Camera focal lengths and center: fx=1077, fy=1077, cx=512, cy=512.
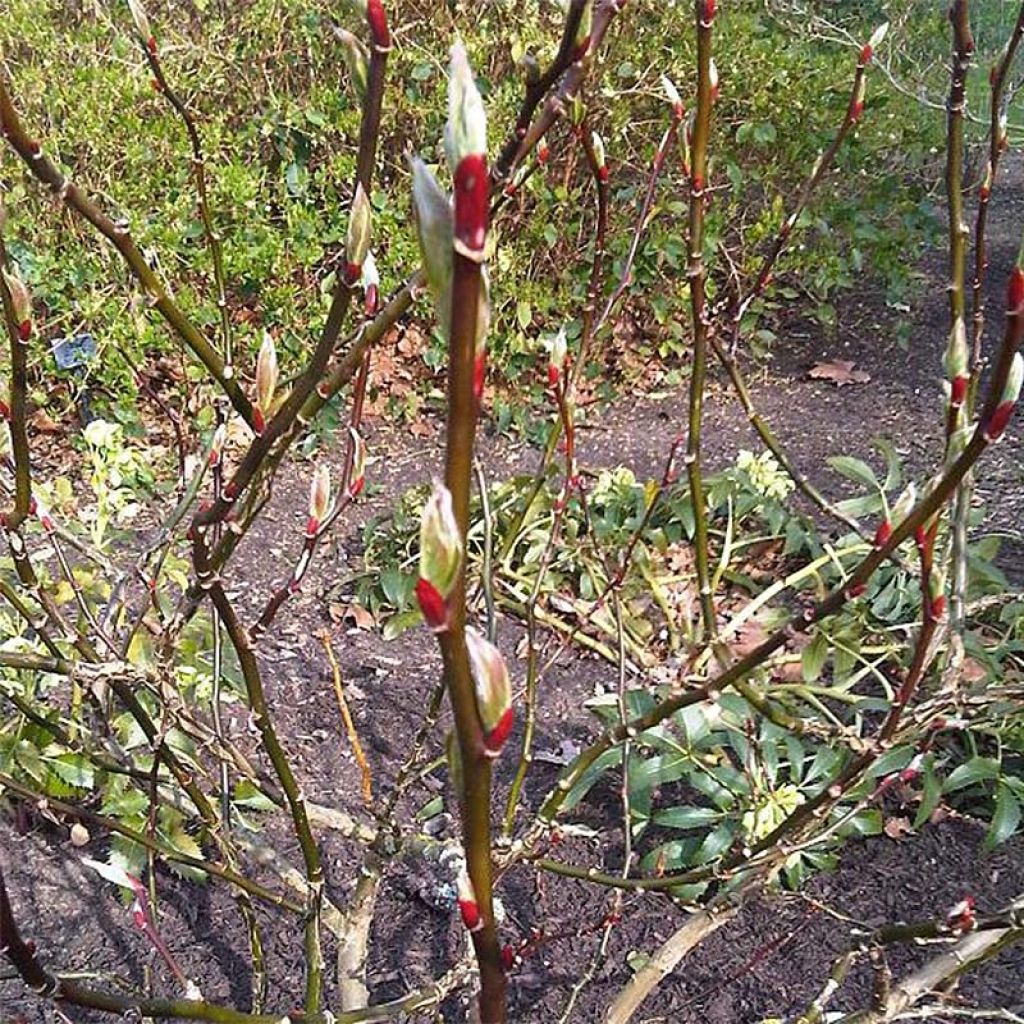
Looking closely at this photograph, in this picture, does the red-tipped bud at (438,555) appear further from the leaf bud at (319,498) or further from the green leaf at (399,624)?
the green leaf at (399,624)

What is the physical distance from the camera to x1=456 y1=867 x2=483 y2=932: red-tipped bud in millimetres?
597

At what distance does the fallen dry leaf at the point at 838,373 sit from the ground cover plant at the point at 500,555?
0.25m

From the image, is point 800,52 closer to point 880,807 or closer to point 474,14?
point 474,14

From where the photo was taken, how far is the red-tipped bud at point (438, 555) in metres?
0.46

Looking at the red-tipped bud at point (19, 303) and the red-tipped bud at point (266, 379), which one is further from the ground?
the red-tipped bud at point (19, 303)

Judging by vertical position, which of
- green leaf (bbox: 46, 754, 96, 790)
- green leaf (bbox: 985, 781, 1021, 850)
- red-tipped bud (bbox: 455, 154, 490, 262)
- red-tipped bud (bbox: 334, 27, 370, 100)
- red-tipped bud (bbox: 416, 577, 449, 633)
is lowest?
red-tipped bud (bbox: 416, 577, 449, 633)

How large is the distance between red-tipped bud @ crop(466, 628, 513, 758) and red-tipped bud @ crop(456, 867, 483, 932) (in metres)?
0.12

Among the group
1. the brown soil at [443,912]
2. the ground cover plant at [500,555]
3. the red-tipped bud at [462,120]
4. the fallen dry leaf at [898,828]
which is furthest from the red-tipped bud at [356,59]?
the fallen dry leaf at [898,828]

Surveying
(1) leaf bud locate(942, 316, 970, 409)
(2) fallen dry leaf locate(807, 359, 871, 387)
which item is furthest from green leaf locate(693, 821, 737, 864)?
(2) fallen dry leaf locate(807, 359, 871, 387)

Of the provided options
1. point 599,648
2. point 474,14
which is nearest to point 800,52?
point 474,14

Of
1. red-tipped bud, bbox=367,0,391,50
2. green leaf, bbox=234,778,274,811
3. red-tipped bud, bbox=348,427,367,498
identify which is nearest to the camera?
red-tipped bud, bbox=367,0,391,50

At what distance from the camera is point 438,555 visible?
0.47 metres

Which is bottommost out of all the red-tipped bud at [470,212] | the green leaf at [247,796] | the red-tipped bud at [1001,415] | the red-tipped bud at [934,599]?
the red-tipped bud at [470,212]

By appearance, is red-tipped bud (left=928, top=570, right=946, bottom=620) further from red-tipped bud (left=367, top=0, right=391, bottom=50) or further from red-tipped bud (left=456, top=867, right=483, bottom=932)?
red-tipped bud (left=367, top=0, right=391, bottom=50)
